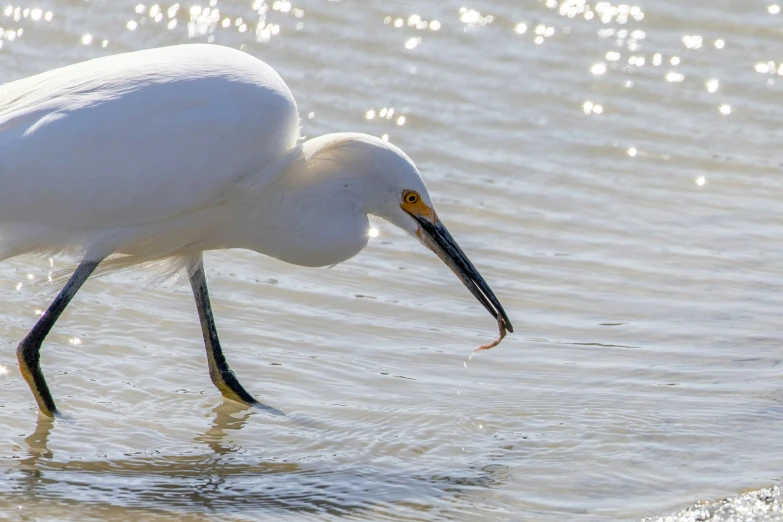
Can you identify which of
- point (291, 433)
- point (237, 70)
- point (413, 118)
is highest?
point (237, 70)

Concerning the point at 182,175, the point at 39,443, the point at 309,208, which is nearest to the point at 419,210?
the point at 309,208

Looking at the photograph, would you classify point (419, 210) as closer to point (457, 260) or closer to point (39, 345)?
point (457, 260)

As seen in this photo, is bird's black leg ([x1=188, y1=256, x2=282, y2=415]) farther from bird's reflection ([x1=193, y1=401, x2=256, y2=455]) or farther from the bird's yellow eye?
the bird's yellow eye

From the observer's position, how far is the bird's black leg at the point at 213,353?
6492mm

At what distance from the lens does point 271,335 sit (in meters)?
7.15

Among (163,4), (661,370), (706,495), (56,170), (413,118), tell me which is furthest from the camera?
(163,4)

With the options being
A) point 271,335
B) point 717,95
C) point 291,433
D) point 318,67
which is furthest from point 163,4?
point 291,433

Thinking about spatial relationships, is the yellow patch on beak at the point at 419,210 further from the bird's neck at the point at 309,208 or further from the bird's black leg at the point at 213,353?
the bird's black leg at the point at 213,353

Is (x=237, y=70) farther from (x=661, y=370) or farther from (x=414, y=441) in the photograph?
(x=661, y=370)

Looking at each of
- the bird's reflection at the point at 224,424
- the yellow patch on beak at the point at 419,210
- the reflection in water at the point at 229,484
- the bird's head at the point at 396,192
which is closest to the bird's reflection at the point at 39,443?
the reflection in water at the point at 229,484

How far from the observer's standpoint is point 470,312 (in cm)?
750

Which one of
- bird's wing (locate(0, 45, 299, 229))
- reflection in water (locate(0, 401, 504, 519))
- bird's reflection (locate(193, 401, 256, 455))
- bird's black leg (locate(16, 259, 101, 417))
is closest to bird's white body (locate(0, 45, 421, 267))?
bird's wing (locate(0, 45, 299, 229))

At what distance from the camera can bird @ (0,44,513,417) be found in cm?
594

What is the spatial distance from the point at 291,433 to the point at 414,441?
Answer: 591 millimetres
